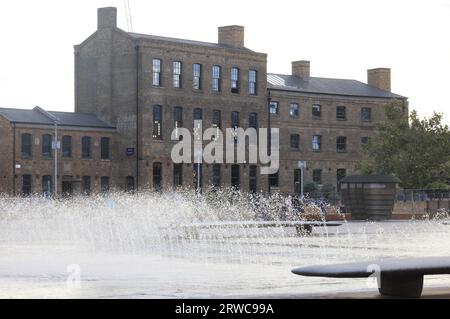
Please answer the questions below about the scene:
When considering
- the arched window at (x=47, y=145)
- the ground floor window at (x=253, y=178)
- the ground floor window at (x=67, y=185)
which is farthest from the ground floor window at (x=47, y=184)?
the ground floor window at (x=253, y=178)

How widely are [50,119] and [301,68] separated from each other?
2370 centimetres

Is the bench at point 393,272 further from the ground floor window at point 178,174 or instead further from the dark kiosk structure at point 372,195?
the ground floor window at point 178,174

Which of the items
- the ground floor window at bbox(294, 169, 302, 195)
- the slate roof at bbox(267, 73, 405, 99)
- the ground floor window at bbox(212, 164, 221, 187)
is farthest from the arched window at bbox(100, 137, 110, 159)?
the ground floor window at bbox(294, 169, 302, 195)

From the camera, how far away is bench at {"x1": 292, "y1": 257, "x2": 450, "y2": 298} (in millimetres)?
11078

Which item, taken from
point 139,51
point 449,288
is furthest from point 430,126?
point 449,288

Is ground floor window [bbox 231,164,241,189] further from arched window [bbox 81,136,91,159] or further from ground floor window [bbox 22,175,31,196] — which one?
ground floor window [bbox 22,175,31,196]

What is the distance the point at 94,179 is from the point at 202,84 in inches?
395

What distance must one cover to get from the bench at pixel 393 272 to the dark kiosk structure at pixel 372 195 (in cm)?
3314

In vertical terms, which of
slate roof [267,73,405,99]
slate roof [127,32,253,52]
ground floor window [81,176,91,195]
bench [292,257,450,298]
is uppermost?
slate roof [127,32,253,52]

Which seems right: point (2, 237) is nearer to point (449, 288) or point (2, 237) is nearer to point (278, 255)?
point (278, 255)

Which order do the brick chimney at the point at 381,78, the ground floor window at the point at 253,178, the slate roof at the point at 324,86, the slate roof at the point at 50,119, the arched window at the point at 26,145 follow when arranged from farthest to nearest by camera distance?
1. the brick chimney at the point at 381,78
2. the slate roof at the point at 324,86
3. the ground floor window at the point at 253,178
4. the slate roof at the point at 50,119
5. the arched window at the point at 26,145

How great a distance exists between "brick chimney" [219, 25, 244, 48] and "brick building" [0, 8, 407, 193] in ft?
0.23

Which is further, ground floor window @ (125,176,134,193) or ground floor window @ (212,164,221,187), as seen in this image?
ground floor window @ (212,164,221,187)

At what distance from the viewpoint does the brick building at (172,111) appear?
61.7 metres
